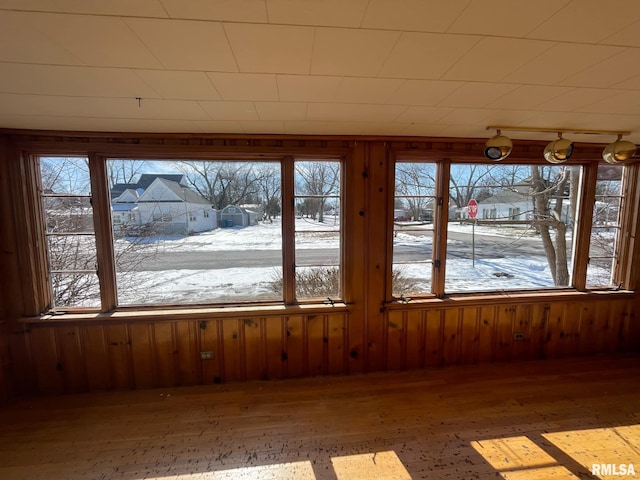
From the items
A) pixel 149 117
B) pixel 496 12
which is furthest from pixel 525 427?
pixel 149 117

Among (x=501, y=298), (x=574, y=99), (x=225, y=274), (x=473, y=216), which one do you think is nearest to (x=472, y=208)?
(x=473, y=216)

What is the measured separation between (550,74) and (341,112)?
1087 millimetres

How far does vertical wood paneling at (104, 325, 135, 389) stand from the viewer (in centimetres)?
233

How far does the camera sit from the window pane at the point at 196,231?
7.80ft

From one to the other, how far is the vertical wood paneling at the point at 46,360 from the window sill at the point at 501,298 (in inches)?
114

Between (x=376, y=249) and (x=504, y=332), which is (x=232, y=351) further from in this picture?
(x=504, y=332)

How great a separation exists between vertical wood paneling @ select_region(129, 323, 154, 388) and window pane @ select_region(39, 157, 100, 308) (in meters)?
0.45

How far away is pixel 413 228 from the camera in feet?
8.55

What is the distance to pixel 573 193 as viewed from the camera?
2785 millimetres

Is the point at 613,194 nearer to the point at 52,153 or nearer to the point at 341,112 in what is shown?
the point at 341,112

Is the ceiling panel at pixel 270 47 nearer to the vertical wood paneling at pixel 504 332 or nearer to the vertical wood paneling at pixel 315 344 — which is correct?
the vertical wood paneling at pixel 315 344

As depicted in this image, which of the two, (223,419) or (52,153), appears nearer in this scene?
(223,419)

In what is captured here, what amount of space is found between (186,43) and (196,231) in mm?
1695

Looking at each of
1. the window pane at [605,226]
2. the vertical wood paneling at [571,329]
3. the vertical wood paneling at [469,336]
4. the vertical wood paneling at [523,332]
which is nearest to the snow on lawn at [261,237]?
the vertical wood paneling at [469,336]
